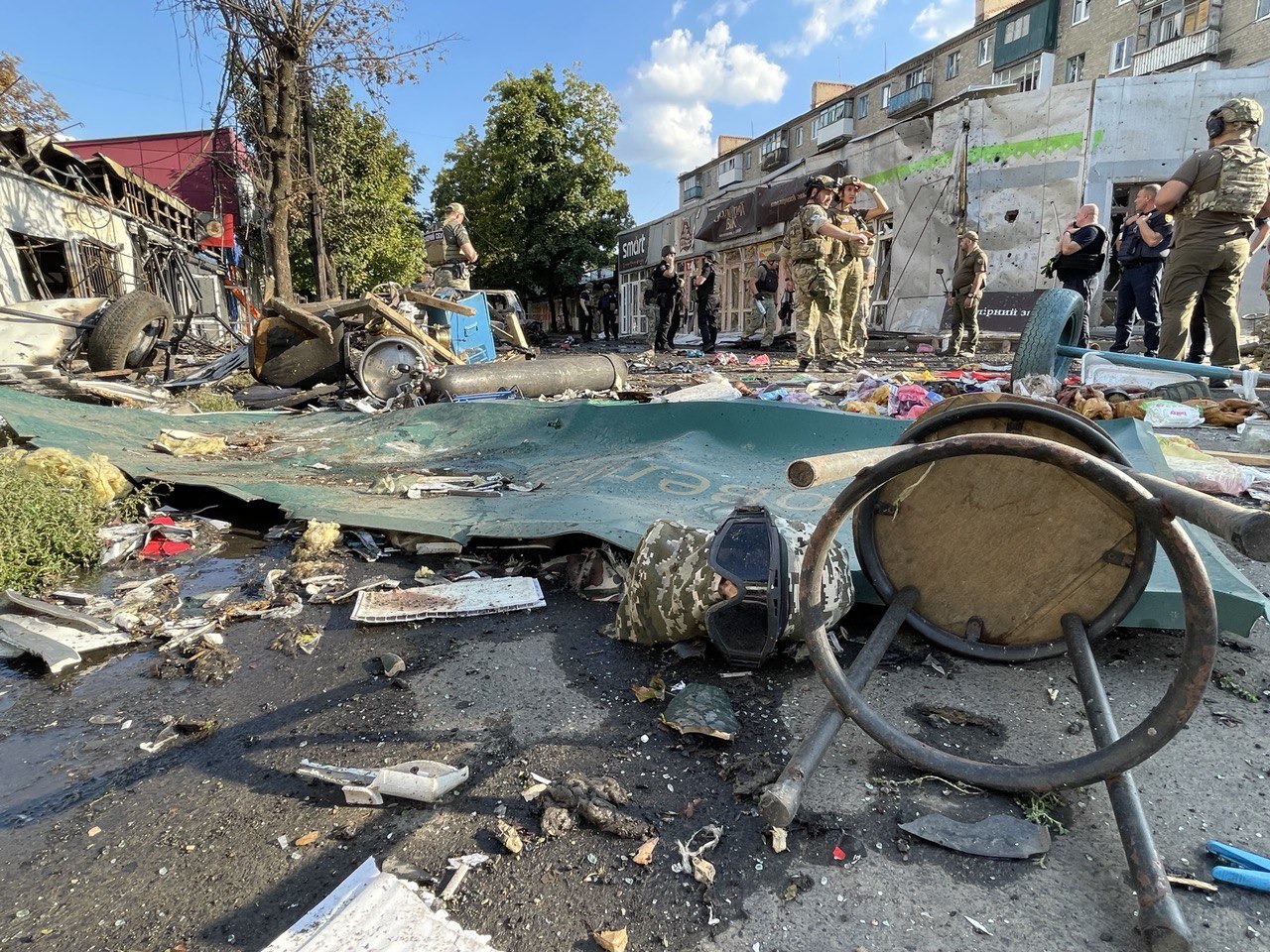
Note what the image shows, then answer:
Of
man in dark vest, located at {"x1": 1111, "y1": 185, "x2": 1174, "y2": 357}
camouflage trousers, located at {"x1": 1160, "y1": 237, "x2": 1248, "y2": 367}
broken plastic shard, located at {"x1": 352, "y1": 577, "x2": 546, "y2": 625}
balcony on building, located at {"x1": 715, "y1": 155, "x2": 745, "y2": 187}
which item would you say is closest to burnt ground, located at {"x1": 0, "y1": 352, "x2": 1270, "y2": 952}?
broken plastic shard, located at {"x1": 352, "y1": 577, "x2": 546, "y2": 625}

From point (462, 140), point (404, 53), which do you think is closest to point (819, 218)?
point (404, 53)

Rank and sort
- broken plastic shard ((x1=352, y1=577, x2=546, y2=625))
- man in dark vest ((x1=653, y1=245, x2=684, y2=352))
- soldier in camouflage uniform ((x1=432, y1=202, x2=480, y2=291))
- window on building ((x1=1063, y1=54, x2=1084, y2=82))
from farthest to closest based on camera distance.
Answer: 1. window on building ((x1=1063, y1=54, x2=1084, y2=82))
2. man in dark vest ((x1=653, y1=245, x2=684, y2=352))
3. soldier in camouflage uniform ((x1=432, y1=202, x2=480, y2=291))
4. broken plastic shard ((x1=352, y1=577, x2=546, y2=625))

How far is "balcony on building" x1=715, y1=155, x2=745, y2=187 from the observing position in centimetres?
4050

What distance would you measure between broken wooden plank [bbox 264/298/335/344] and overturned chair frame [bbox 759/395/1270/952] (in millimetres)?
6714

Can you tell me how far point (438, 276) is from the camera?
952cm

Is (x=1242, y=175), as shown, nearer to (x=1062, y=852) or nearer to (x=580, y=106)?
(x=1062, y=852)

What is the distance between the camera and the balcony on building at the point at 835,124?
34.3 m

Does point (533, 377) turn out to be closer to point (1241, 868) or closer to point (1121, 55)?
point (1241, 868)

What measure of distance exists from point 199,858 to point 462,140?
124ft

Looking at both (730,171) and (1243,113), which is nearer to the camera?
(1243,113)

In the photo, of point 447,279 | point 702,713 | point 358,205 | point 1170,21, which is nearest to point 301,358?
point 447,279

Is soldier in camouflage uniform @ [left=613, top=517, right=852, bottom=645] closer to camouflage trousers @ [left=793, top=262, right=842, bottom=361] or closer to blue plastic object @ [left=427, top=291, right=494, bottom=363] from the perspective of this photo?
blue plastic object @ [left=427, top=291, right=494, bottom=363]

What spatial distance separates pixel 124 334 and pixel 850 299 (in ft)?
29.9

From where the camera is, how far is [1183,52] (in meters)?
21.8
